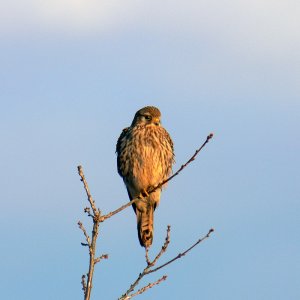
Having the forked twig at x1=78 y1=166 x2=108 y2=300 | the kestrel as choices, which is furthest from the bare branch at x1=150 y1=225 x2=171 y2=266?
the kestrel

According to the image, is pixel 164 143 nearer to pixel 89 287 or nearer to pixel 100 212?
pixel 100 212

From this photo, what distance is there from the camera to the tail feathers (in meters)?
9.82

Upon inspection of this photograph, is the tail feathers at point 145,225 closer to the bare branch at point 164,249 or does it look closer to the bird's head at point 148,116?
the bird's head at point 148,116

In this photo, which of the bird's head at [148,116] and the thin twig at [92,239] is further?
the bird's head at [148,116]

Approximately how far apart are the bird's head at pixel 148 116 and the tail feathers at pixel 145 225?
1.19 meters

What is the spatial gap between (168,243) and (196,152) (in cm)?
80

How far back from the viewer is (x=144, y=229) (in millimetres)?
10000

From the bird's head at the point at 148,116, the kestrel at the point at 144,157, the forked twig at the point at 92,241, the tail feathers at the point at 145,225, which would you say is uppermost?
the bird's head at the point at 148,116

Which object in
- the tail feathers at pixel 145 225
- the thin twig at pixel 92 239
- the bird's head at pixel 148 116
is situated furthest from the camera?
the bird's head at pixel 148 116

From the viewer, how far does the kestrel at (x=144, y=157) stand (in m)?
9.91

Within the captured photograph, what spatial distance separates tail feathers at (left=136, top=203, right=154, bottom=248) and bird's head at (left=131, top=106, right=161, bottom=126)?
119cm

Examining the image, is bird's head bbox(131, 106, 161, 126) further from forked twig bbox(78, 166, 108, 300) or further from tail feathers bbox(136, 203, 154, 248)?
forked twig bbox(78, 166, 108, 300)

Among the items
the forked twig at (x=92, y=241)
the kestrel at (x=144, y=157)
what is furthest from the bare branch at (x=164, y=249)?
the kestrel at (x=144, y=157)

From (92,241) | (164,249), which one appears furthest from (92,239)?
(164,249)
